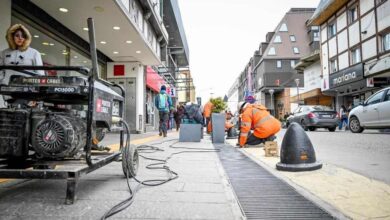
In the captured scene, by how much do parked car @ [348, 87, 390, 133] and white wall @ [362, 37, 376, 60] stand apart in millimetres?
8737

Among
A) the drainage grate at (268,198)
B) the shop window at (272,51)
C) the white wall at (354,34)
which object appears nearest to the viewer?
the drainage grate at (268,198)

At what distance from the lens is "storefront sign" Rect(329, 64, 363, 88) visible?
2223 centimetres

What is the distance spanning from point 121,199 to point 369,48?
883 inches

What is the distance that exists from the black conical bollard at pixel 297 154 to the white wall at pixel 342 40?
22801 millimetres

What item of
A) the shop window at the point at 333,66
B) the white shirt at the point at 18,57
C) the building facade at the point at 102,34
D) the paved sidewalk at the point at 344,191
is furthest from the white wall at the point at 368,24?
the white shirt at the point at 18,57

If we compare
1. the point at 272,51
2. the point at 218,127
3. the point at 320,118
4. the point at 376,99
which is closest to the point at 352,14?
the point at 320,118

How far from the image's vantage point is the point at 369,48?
834 inches

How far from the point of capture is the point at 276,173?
4.46 metres

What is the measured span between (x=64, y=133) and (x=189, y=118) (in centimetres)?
824

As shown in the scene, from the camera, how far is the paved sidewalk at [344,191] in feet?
8.72

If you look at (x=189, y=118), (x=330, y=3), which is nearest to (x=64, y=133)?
(x=189, y=118)

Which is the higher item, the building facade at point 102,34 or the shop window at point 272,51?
the shop window at point 272,51

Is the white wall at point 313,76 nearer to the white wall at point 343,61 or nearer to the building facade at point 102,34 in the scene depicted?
the white wall at point 343,61

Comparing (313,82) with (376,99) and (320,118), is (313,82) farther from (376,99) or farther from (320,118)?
(376,99)
